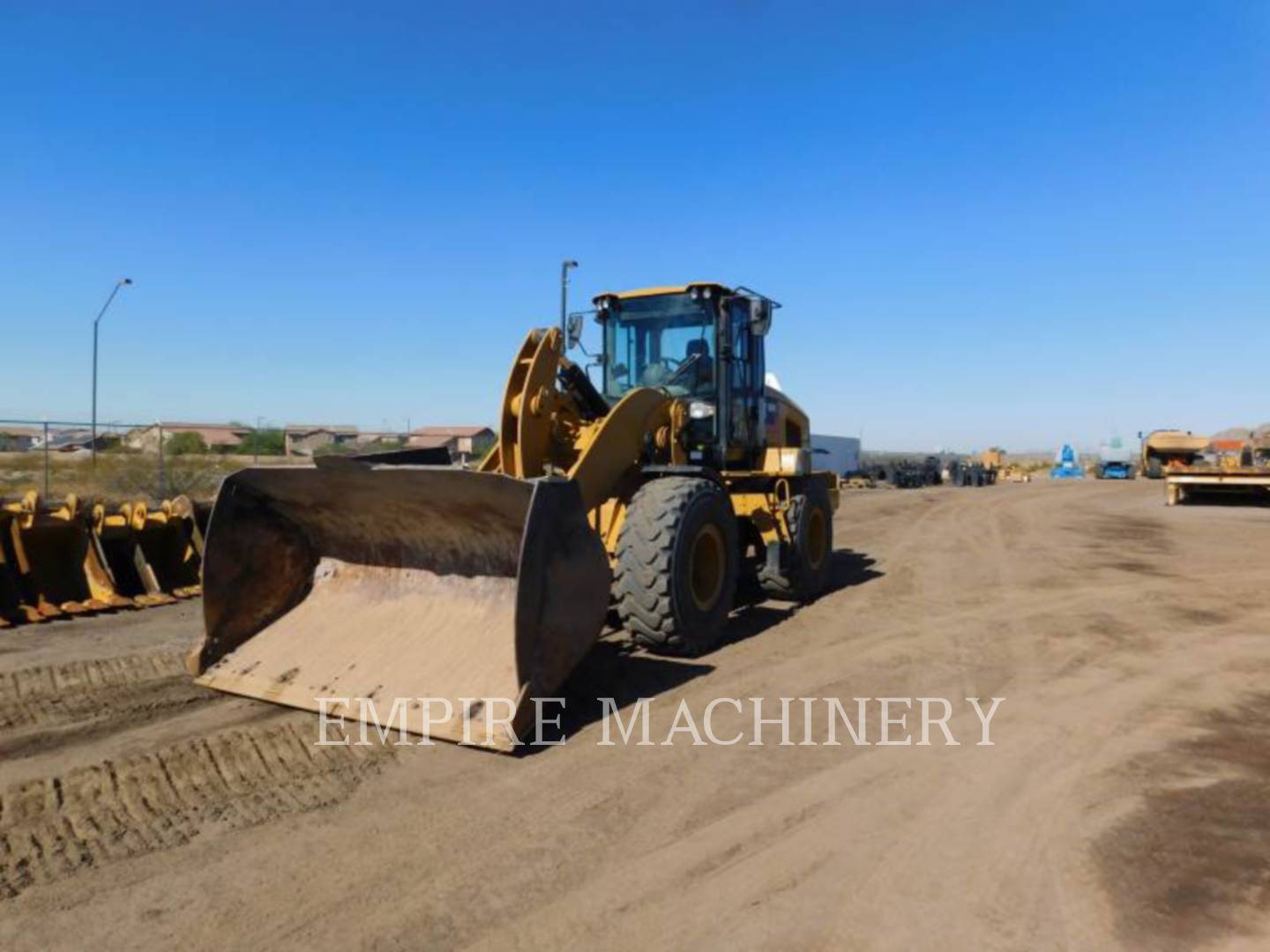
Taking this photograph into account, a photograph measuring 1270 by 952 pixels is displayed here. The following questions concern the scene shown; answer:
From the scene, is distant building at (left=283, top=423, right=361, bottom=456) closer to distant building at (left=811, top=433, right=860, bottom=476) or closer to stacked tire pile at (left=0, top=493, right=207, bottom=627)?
stacked tire pile at (left=0, top=493, right=207, bottom=627)

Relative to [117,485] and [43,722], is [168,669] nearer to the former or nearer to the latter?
[43,722]

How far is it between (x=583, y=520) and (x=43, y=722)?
122 inches

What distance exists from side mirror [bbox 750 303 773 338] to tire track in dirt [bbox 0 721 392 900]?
4995 mm

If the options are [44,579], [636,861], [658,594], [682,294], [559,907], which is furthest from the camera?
[682,294]

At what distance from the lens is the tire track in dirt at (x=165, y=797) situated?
3.30 meters

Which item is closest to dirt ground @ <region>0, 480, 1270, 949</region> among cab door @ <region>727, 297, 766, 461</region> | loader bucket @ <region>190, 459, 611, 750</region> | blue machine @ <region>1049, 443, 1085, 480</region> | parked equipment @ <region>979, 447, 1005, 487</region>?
loader bucket @ <region>190, 459, 611, 750</region>

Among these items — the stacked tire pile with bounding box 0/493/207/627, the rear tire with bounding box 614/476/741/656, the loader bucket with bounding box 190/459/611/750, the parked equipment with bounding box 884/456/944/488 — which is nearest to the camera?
the loader bucket with bounding box 190/459/611/750

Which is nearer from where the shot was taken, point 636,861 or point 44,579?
point 636,861

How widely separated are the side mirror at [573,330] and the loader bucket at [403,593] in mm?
2898

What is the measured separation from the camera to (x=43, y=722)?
15.4 feet

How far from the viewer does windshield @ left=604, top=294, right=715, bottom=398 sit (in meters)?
7.93

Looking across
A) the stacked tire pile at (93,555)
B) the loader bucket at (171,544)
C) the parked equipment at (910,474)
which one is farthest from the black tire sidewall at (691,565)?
the parked equipment at (910,474)

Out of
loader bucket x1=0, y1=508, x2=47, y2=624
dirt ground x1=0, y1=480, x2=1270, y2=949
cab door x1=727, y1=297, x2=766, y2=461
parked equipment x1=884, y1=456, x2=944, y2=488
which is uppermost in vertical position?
cab door x1=727, y1=297, x2=766, y2=461

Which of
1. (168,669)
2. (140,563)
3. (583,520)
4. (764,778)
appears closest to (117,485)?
(140,563)
